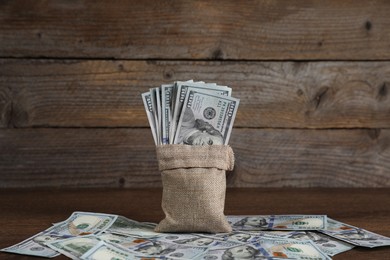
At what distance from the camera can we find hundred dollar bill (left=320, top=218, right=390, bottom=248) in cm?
134

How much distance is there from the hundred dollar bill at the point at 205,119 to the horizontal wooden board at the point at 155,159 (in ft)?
2.45

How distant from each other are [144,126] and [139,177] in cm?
20

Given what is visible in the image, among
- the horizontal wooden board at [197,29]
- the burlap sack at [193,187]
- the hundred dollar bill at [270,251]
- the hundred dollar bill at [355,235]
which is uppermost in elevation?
the horizontal wooden board at [197,29]

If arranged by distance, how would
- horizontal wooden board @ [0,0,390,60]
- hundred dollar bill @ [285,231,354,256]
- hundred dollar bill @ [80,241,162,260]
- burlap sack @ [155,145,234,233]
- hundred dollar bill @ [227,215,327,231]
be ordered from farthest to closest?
horizontal wooden board @ [0,0,390,60] < hundred dollar bill @ [227,215,327,231] < burlap sack @ [155,145,234,233] < hundred dollar bill @ [285,231,354,256] < hundred dollar bill @ [80,241,162,260]

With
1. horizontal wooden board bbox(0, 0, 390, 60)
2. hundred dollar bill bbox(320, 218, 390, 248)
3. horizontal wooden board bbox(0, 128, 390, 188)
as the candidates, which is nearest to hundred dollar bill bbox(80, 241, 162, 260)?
hundred dollar bill bbox(320, 218, 390, 248)

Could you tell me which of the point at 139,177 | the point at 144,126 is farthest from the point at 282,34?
the point at 139,177

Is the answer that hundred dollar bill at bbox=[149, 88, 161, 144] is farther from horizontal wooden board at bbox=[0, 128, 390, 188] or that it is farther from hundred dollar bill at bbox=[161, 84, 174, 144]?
horizontal wooden board at bbox=[0, 128, 390, 188]

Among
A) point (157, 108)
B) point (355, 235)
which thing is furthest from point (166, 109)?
point (355, 235)

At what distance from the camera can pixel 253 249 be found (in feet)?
4.17

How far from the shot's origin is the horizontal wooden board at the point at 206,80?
2158 millimetres

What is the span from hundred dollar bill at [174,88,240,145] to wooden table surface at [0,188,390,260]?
12.9 inches

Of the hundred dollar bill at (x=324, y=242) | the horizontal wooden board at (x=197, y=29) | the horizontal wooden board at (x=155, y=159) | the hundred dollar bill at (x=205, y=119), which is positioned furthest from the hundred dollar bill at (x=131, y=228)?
the horizontal wooden board at (x=197, y=29)

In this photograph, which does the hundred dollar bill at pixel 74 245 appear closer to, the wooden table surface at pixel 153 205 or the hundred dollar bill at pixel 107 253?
the hundred dollar bill at pixel 107 253

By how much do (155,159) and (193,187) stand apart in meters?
0.82
